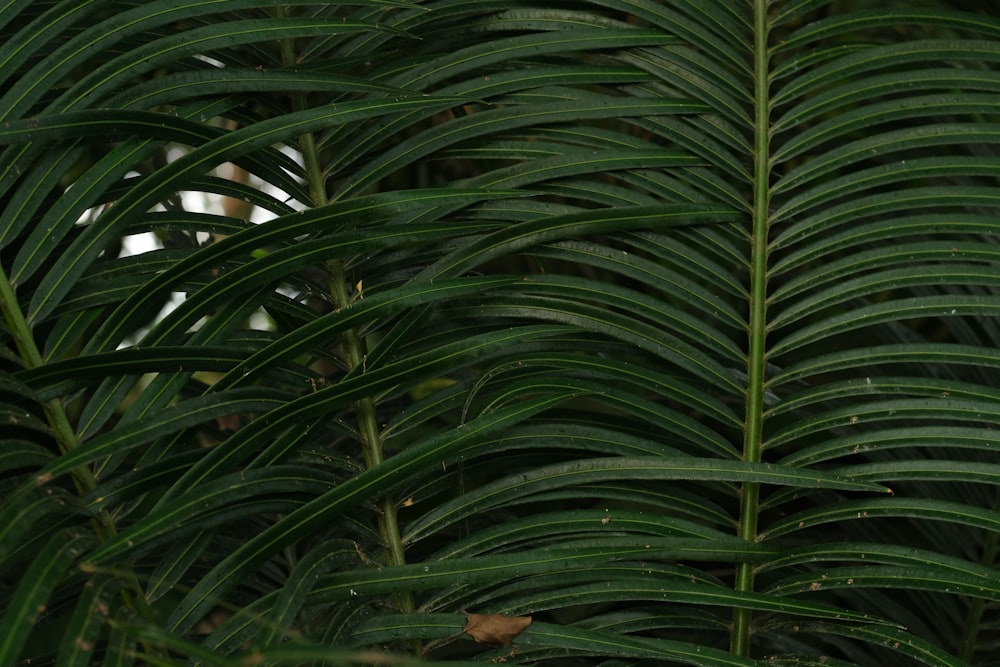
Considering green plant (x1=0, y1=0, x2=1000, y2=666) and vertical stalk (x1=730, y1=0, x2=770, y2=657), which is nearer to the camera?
green plant (x1=0, y1=0, x2=1000, y2=666)

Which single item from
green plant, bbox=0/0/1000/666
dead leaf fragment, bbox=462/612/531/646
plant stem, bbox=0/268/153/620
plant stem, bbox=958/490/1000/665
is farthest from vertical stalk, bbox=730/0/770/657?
plant stem, bbox=0/268/153/620

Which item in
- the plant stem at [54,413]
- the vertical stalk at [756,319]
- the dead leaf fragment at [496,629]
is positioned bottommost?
the dead leaf fragment at [496,629]

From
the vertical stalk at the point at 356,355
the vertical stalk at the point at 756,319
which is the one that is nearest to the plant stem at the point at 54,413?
Result: the vertical stalk at the point at 356,355

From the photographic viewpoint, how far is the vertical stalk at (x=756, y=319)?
0.96 meters

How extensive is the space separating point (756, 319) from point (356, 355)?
1.36ft

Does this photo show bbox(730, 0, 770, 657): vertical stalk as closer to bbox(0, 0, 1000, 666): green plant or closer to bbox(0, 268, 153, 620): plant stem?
bbox(0, 0, 1000, 666): green plant

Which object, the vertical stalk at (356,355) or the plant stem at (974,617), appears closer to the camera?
the vertical stalk at (356,355)

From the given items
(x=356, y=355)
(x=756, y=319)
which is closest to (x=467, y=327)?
(x=356, y=355)

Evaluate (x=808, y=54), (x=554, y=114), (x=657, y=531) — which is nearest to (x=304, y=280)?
(x=554, y=114)

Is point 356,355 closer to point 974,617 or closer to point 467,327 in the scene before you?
point 467,327

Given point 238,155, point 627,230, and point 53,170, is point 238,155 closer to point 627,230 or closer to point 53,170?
point 53,170

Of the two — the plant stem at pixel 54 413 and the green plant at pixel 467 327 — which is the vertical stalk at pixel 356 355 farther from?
the plant stem at pixel 54 413

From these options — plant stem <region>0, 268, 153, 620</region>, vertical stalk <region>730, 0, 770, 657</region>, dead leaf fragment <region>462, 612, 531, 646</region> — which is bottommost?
dead leaf fragment <region>462, 612, 531, 646</region>

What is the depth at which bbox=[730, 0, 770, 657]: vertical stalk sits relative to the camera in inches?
37.8
